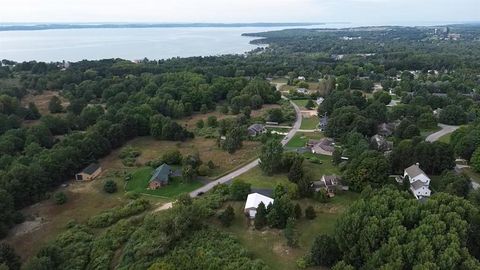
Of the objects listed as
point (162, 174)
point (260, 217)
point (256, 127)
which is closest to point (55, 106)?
point (256, 127)

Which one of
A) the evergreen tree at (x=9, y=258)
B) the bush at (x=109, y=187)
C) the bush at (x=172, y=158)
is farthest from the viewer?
the bush at (x=172, y=158)

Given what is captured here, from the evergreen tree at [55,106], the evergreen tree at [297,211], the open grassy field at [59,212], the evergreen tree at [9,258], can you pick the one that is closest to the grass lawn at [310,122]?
the evergreen tree at [297,211]

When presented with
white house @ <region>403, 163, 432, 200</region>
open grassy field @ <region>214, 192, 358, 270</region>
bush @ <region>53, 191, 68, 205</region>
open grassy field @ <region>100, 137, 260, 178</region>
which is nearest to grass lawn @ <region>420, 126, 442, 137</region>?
white house @ <region>403, 163, 432, 200</region>

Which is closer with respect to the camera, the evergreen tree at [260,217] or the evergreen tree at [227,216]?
the evergreen tree at [260,217]

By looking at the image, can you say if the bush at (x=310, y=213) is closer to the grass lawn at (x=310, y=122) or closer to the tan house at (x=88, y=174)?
the tan house at (x=88, y=174)

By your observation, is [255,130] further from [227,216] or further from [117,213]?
[117,213]

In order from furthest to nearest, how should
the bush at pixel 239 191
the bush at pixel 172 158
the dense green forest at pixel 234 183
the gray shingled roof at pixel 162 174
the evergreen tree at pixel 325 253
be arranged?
the bush at pixel 172 158 < the gray shingled roof at pixel 162 174 < the bush at pixel 239 191 < the evergreen tree at pixel 325 253 < the dense green forest at pixel 234 183

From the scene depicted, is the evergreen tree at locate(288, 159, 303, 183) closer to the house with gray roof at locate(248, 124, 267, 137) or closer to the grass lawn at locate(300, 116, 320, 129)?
the house with gray roof at locate(248, 124, 267, 137)
